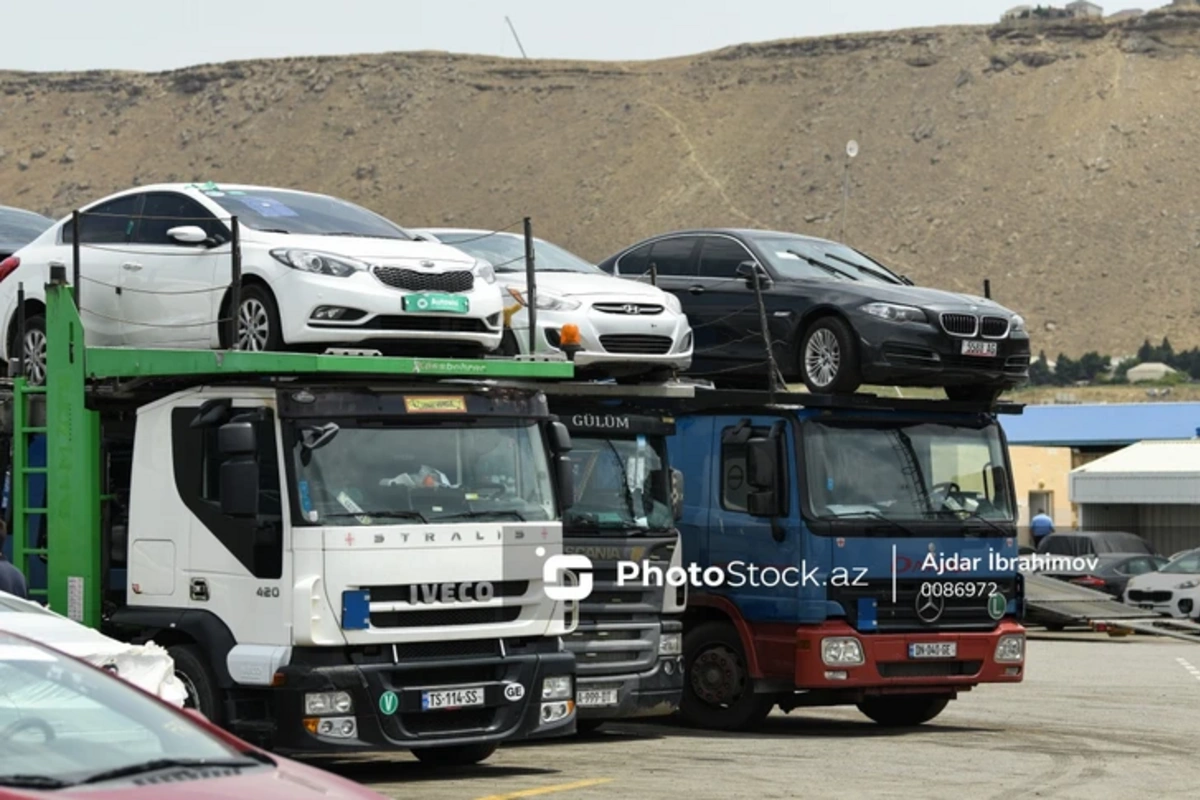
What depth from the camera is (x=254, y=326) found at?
14.1 metres

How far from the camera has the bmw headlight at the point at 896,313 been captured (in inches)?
684

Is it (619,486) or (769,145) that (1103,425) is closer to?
(619,486)

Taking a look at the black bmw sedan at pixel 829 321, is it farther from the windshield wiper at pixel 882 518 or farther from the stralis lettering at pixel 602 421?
the stralis lettering at pixel 602 421

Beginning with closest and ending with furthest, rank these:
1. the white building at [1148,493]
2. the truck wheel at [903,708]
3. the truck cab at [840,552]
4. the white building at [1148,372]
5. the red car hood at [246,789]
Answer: the red car hood at [246,789] → the truck cab at [840,552] → the truck wheel at [903,708] → the white building at [1148,493] → the white building at [1148,372]

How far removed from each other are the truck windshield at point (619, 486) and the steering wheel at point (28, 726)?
8.66m

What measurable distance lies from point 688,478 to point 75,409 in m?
5.49

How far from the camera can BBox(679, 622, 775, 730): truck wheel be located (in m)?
17.0

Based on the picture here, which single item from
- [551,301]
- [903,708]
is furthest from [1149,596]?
[551,301]

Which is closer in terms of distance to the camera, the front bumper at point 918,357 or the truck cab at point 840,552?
the truck cab at point 840,552

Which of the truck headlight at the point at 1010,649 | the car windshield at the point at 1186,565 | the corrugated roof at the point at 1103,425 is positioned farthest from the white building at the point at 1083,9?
the truck headlight at the point at 1010,649

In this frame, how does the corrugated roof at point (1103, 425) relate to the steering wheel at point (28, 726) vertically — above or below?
above

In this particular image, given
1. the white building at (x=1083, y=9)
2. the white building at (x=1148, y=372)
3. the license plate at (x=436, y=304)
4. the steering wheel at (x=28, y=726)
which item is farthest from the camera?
the white building at (x=1083, y=9)

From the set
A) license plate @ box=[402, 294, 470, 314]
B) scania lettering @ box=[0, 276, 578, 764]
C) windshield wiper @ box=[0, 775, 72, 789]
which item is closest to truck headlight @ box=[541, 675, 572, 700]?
scania lettering @ box=[0, 276, 578, 764]

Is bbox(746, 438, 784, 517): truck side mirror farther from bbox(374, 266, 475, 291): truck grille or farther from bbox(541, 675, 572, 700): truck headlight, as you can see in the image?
bbox(541, 675, 572, 700): truck headlight
